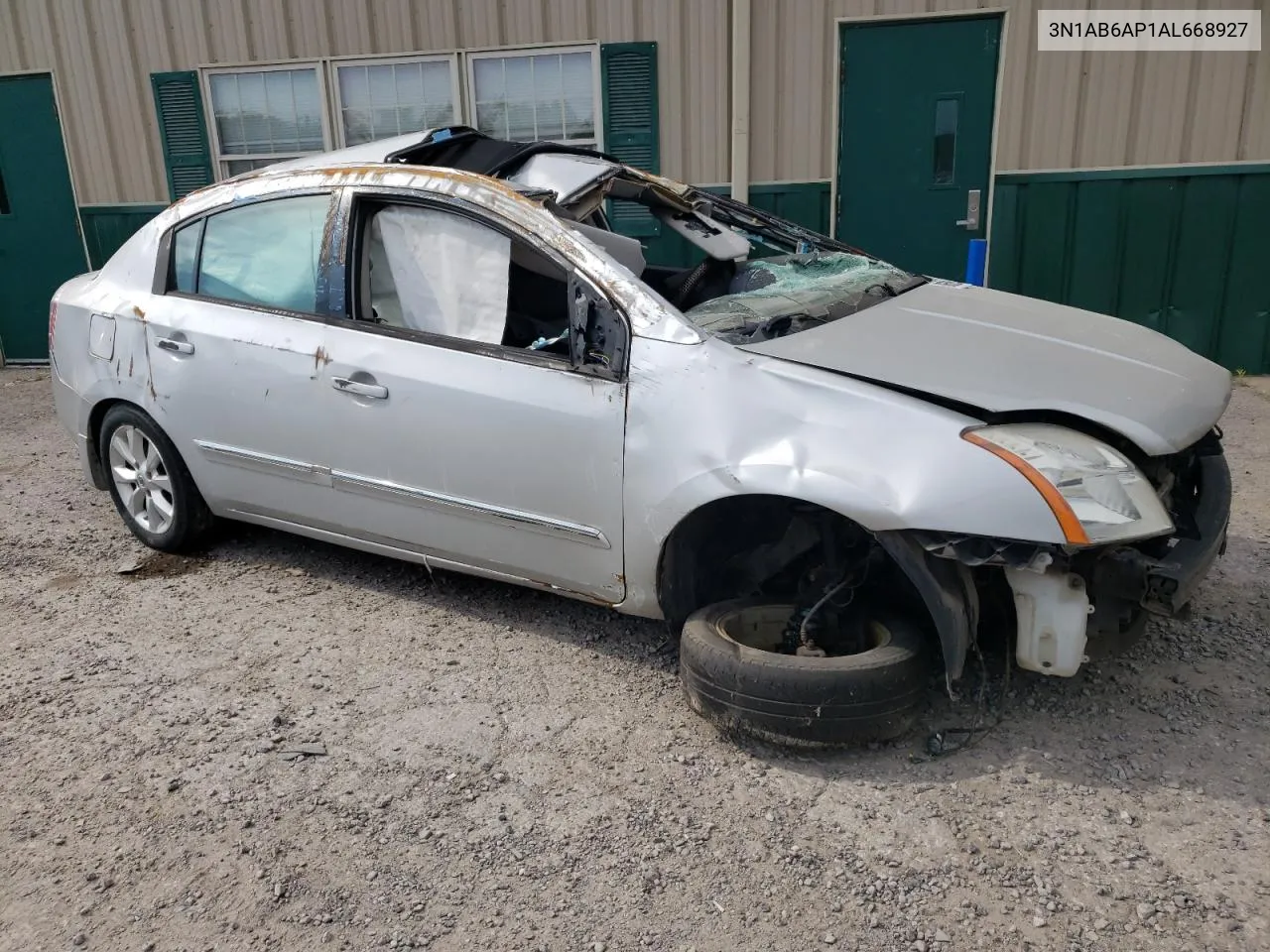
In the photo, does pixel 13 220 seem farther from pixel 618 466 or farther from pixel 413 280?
pixel 618 466

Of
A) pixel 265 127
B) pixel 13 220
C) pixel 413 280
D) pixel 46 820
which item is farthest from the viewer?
pixel 13 220

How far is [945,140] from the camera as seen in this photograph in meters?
6.91

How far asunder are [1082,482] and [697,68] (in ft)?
17.7

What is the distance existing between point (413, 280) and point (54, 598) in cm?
202

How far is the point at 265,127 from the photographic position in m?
7.96

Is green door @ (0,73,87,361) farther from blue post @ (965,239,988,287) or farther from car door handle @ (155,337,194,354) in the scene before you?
blue post @ (965,239,988,287)

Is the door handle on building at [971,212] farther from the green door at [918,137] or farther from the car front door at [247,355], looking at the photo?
the car front door at [247,355]

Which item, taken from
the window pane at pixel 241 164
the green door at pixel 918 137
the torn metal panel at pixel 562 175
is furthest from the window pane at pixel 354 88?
the torn metal panel at pixel 562 175

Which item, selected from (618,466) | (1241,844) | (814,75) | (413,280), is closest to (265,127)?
(814,75)

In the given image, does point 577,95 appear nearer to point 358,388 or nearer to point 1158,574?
point 358,388

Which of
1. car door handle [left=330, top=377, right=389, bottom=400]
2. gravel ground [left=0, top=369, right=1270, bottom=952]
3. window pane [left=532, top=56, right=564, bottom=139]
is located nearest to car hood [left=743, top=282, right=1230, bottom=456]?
gravel ground [left=0, top=369, right=1270, bottom=952]

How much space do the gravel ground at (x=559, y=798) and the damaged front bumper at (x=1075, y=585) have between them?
35 cm

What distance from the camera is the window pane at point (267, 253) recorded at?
3662mm

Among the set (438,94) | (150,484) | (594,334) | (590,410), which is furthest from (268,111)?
(590,410)
